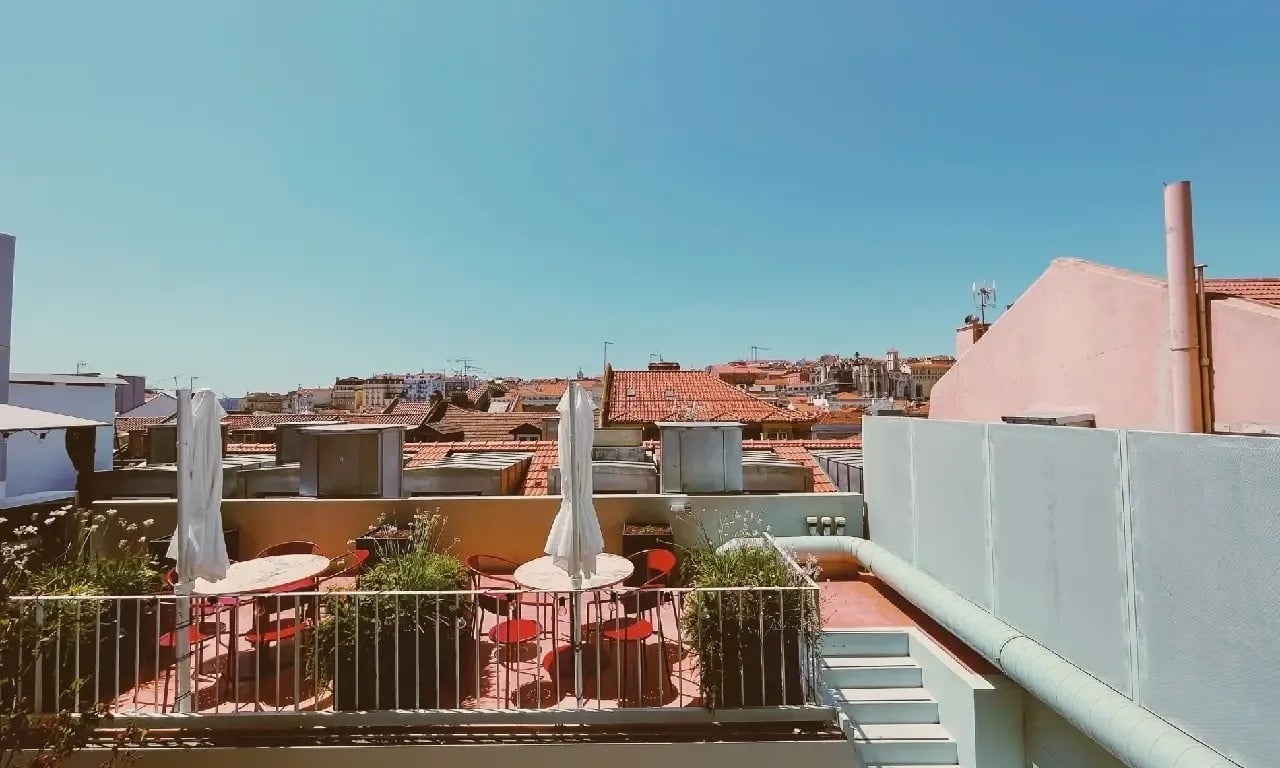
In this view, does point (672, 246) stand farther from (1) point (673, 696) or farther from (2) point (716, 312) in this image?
(1) point (673, 696)

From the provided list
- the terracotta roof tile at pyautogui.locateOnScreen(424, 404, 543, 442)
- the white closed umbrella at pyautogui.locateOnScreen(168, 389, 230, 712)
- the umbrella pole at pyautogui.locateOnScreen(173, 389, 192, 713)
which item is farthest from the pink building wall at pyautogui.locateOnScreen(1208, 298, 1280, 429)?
the terracotta roof tile at pyautogui.locateOnScreen(424, 404, 543, 442)

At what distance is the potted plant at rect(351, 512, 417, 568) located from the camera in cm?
686

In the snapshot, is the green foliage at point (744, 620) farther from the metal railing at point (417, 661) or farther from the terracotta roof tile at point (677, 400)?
the terracotta roof tile at point (677, 400)

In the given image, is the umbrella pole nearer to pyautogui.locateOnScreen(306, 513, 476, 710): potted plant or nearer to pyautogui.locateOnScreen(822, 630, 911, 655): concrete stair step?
pyautogui.locateOnScreen(306, 513, 476, 710): potted plant

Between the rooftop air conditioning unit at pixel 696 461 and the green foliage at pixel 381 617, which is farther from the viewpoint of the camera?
the rooftop air conditioning unit at pixel 696 461

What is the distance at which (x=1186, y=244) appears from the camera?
6148mm

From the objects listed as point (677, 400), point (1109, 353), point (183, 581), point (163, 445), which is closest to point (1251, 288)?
point (1109, 353)

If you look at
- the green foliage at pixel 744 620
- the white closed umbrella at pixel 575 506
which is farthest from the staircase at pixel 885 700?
the white closed umbrella at pixel 575 506

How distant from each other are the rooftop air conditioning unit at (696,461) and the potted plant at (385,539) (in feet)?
12.4

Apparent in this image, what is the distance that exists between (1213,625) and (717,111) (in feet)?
44.6

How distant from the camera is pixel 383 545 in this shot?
280 inches

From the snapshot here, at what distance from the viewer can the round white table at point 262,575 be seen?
4.96m

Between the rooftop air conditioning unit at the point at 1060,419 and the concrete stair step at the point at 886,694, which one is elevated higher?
the rooftop air conditioning unit at the point at 1060,419

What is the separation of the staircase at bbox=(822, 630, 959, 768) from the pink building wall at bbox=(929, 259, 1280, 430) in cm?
432
